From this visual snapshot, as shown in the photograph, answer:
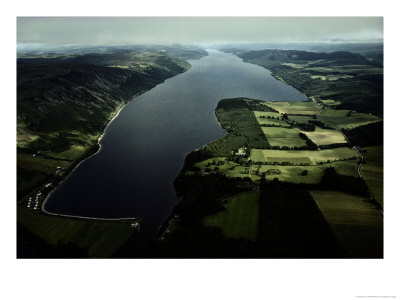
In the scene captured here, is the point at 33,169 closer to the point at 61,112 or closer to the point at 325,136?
the point at 61,112

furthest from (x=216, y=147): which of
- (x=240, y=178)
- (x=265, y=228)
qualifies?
(x=265, y=228)

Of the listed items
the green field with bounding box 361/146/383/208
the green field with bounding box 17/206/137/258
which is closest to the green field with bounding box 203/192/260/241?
the green field with bounding box 17/206/137/258

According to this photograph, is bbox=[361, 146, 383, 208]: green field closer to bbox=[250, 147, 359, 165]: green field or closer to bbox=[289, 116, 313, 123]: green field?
bbox=[250, 147, 359, 165]: green field

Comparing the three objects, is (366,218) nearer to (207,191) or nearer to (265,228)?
(265,228)

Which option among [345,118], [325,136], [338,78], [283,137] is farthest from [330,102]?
[283,137]

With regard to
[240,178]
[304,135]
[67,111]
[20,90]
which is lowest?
[240,178]

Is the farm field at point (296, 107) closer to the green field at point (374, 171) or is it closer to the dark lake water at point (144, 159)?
the dark lake water at point (144, 159)
